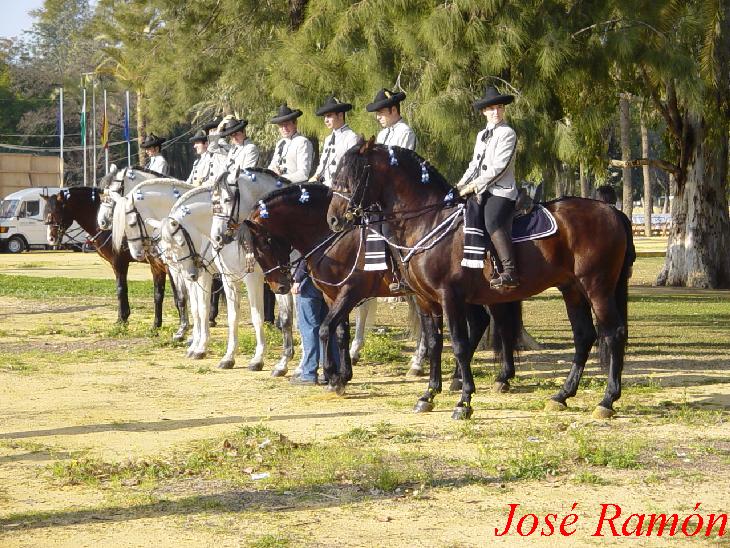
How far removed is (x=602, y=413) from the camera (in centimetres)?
1043

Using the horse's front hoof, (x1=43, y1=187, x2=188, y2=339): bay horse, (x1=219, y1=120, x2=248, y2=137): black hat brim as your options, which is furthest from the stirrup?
(x1=43, y1=187, x2=188, y2=339): bay horse

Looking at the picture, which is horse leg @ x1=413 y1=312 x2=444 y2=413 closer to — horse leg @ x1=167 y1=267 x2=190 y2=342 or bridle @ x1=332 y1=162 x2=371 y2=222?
bridle @ x1=332 y1=162 x2=371 y2=222

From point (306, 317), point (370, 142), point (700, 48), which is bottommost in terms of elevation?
point (306, 317)

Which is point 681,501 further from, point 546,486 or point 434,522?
point 434,522

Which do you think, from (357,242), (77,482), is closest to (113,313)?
(357,242)

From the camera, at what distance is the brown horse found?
10.9m

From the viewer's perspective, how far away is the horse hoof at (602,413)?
10422mm

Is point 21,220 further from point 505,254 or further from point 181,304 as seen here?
point 505,254

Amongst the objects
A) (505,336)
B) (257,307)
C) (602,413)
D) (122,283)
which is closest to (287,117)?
(257,307)

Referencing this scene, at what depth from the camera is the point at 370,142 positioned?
1095 centimetres

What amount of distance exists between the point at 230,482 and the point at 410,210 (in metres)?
3.96

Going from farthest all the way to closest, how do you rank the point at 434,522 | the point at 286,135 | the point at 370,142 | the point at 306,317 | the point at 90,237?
the point at 90,237, the point at 286,135, the point at 306,317, the point at 370,142, the point at 434,522

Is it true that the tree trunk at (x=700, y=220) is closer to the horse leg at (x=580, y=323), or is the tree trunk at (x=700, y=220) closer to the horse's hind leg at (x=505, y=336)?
the horse's hind leg at (x=505, y=336)

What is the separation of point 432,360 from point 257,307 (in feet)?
11.0
